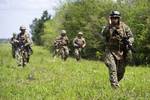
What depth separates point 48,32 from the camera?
92.9m

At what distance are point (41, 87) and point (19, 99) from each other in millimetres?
2790

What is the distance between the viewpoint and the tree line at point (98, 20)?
45.2 metres

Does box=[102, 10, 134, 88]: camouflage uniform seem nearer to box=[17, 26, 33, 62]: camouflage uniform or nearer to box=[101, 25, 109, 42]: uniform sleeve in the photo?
box=[101, 25, 109, 42]: uniform sleeve

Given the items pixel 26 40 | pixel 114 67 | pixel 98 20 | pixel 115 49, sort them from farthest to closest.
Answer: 1. pixel 98 20
2. pixel 26 40
3. pixel 115 49
4. pixel 114 67

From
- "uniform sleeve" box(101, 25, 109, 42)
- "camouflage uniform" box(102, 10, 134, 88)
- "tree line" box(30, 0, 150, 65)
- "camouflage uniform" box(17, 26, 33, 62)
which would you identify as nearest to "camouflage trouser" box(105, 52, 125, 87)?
"camouflage uniform" box(102, 10, 134, 88)

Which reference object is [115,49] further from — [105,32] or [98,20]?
[98,20]

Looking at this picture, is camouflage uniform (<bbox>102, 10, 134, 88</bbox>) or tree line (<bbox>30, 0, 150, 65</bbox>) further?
tree line (<bbox>30, 0, 150, 65</bbox>)

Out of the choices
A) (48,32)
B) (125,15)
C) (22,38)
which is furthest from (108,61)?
(48,32)

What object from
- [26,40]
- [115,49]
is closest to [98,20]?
[26,40]

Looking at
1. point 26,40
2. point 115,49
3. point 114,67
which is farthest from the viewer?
point 26,40

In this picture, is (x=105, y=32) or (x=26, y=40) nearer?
(x=105, y=32)

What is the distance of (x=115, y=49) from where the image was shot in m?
14.5

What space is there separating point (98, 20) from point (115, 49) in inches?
1682

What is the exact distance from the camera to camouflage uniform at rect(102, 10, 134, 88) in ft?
46.7
